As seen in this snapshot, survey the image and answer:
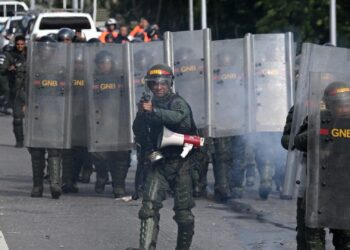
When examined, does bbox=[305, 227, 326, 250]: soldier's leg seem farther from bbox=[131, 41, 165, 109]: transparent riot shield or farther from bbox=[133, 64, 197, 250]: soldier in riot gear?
bbox=[131, 41, 165, 109]: transparent riot shield

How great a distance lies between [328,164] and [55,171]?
7345mm

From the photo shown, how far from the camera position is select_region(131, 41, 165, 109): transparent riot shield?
14836 millimetres

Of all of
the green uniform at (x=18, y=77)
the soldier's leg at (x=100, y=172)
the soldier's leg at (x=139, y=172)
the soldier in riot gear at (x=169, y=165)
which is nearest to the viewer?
the soldier in riot gear at (x=169, y=165)

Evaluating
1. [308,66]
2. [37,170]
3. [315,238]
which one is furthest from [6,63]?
[315,238]

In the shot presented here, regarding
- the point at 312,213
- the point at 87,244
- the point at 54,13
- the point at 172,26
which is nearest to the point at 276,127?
the point at 87,244

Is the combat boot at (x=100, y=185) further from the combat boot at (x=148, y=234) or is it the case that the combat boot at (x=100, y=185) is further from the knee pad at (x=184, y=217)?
→ the combat boot at (x=148, y=234)

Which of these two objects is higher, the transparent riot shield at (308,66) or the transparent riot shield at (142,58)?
the transparent riot shield at (142,58)

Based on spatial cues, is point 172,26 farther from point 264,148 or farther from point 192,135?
point 192,135

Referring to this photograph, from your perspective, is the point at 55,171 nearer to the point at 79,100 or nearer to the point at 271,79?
the point at 79,100

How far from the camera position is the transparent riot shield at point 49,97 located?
48.1 ft

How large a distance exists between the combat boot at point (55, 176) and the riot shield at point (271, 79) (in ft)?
7.67

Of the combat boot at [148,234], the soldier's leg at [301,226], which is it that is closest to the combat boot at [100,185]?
the combat boot at [148,234]

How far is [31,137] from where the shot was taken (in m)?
14.8

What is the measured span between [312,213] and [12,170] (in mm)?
10713
